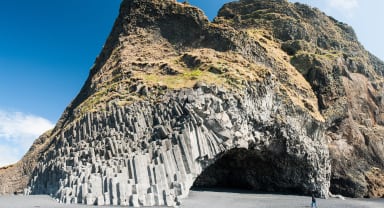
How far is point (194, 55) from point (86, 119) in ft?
47.5

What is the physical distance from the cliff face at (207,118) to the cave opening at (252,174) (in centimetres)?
14

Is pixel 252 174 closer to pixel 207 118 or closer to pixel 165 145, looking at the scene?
pixel 207 118

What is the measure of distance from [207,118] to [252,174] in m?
14.4

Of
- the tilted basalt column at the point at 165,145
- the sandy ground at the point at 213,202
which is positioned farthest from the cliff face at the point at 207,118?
the sandy ground at the point at 213,202

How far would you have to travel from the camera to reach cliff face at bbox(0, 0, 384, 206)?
29406mm

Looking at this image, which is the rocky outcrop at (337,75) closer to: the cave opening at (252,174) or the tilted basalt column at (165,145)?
the tilted basalt column at (165,145)

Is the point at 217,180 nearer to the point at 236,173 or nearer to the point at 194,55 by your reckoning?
the point at 236,173

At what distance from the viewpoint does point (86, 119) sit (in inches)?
1389

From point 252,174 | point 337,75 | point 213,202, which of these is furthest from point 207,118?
point 337,75

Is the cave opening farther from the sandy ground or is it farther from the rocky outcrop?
the rocky outcrop

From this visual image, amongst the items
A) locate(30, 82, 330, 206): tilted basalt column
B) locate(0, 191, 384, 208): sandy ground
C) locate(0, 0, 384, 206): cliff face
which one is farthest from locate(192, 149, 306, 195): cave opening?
locate(0, 191, 384, 208): sandy ground

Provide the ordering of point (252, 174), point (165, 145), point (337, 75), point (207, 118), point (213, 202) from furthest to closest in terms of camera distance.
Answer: point (337, 75), point (252, 174), point (207, 118), point (213, 202), point (165, 145)

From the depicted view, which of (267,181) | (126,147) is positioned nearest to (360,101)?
(267,181)

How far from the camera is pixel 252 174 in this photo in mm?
44156
